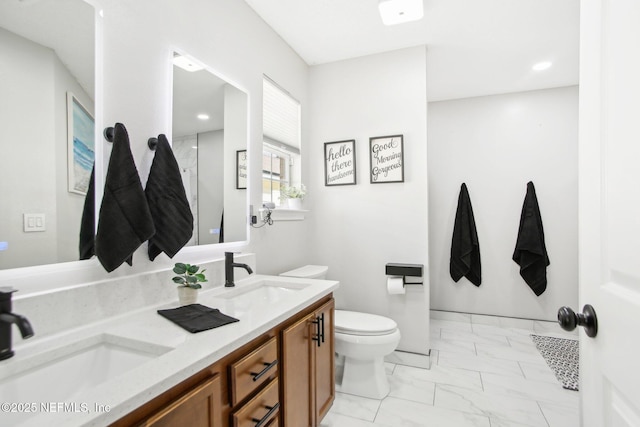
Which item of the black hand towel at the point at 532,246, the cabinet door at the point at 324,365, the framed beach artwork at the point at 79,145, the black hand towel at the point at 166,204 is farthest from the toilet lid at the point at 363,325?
the black hand towel at the point at 532,246

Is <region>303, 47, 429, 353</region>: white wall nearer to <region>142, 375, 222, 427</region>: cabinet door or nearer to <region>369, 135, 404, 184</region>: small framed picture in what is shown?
<region>369, 135, 404, 184</region>: small framed picture

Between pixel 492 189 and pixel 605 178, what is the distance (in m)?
3.21

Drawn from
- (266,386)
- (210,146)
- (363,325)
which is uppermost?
(210,146)

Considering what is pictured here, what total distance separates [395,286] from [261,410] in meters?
1.62

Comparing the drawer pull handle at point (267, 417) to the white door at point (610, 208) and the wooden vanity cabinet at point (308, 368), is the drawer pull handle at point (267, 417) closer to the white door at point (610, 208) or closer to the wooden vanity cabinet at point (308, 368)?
the wooden vanity cabinet at point (308, 368)

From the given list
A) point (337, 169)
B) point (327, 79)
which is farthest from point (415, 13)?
point (337, 169)

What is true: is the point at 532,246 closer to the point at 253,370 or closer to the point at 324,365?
the point at 324,365

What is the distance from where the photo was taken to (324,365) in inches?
70.0

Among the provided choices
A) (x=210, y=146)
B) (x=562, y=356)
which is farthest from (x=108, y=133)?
(x=562, y=356)

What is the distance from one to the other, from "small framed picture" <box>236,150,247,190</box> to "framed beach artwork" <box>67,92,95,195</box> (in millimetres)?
885

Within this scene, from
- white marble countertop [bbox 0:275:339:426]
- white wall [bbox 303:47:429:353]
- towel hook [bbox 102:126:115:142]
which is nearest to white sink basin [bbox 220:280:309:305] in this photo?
white marble countertop [bbox 0:275:339:426]

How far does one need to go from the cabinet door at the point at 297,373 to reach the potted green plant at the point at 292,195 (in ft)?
3.96

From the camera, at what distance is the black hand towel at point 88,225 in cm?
117

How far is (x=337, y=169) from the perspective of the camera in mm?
2939
